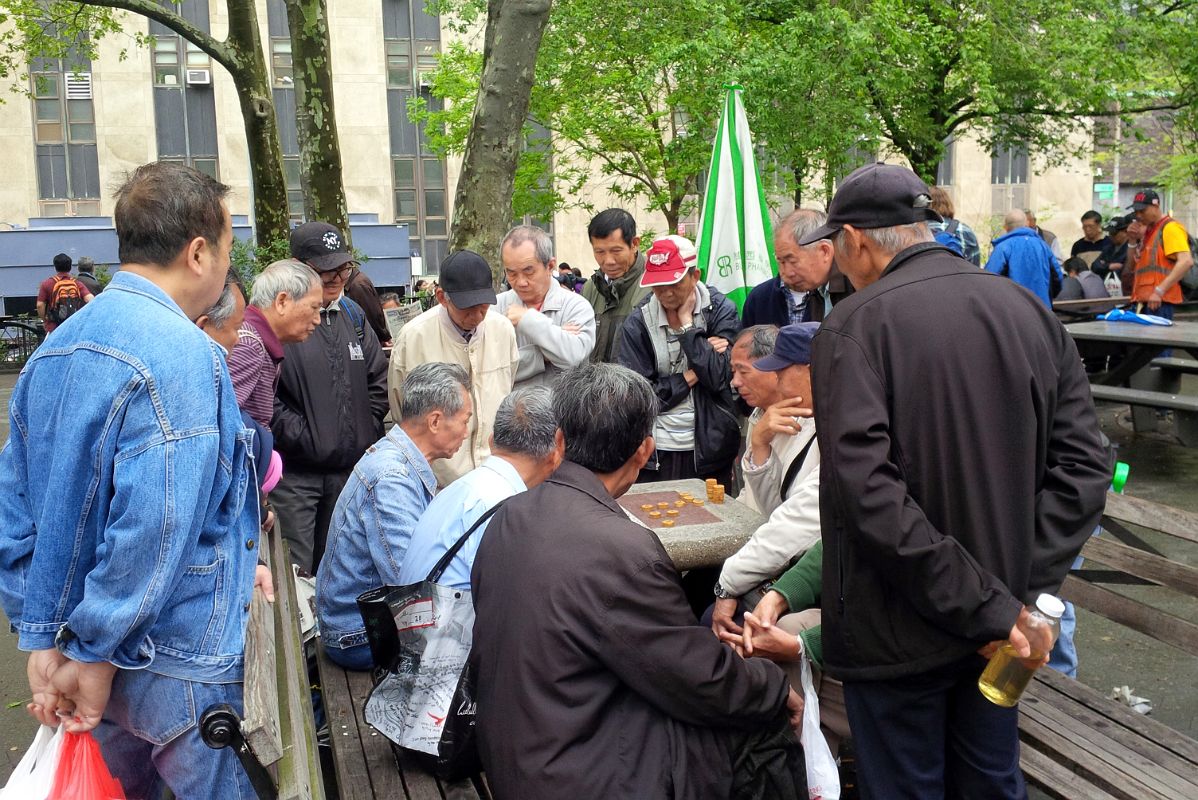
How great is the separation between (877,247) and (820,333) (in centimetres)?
28

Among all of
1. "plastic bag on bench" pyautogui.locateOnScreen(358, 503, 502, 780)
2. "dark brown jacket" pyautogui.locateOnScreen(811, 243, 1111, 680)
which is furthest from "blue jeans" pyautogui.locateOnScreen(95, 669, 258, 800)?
"dark brown jacket" pyautogui.locateOnScreen(811, 243, 1111, 680)

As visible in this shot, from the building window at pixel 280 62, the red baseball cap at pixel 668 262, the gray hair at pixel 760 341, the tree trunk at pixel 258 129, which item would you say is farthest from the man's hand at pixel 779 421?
the building window at pixel 280 62

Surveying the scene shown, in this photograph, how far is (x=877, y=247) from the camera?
101 inches

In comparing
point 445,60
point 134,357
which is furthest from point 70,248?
point 134,357

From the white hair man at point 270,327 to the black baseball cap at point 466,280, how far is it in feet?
1.94

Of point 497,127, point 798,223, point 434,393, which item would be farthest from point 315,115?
point 434,393

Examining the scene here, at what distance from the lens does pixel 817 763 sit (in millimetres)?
2732

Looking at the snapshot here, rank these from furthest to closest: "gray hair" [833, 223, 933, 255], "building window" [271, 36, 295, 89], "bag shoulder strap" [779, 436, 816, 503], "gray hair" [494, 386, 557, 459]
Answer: "building window" [271, 36, 295, 89] → "bag shoulder strap" [779, 436, 816, 503] → "gray hair" [494, 386, 557, 459] → "gray hair" [833, 223, 933, 255]

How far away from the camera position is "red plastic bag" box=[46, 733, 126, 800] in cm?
223

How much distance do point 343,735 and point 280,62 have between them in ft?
120

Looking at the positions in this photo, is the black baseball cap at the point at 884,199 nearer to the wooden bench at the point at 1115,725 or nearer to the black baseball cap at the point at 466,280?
the wooden bench at the point at 1115,725

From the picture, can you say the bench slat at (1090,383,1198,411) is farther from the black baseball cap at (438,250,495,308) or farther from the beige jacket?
the black baseball cap at (438,250,495,308)

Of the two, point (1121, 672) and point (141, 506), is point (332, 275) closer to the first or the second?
point (141, 506)

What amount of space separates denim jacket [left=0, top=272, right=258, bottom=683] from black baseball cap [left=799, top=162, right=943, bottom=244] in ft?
5.04
